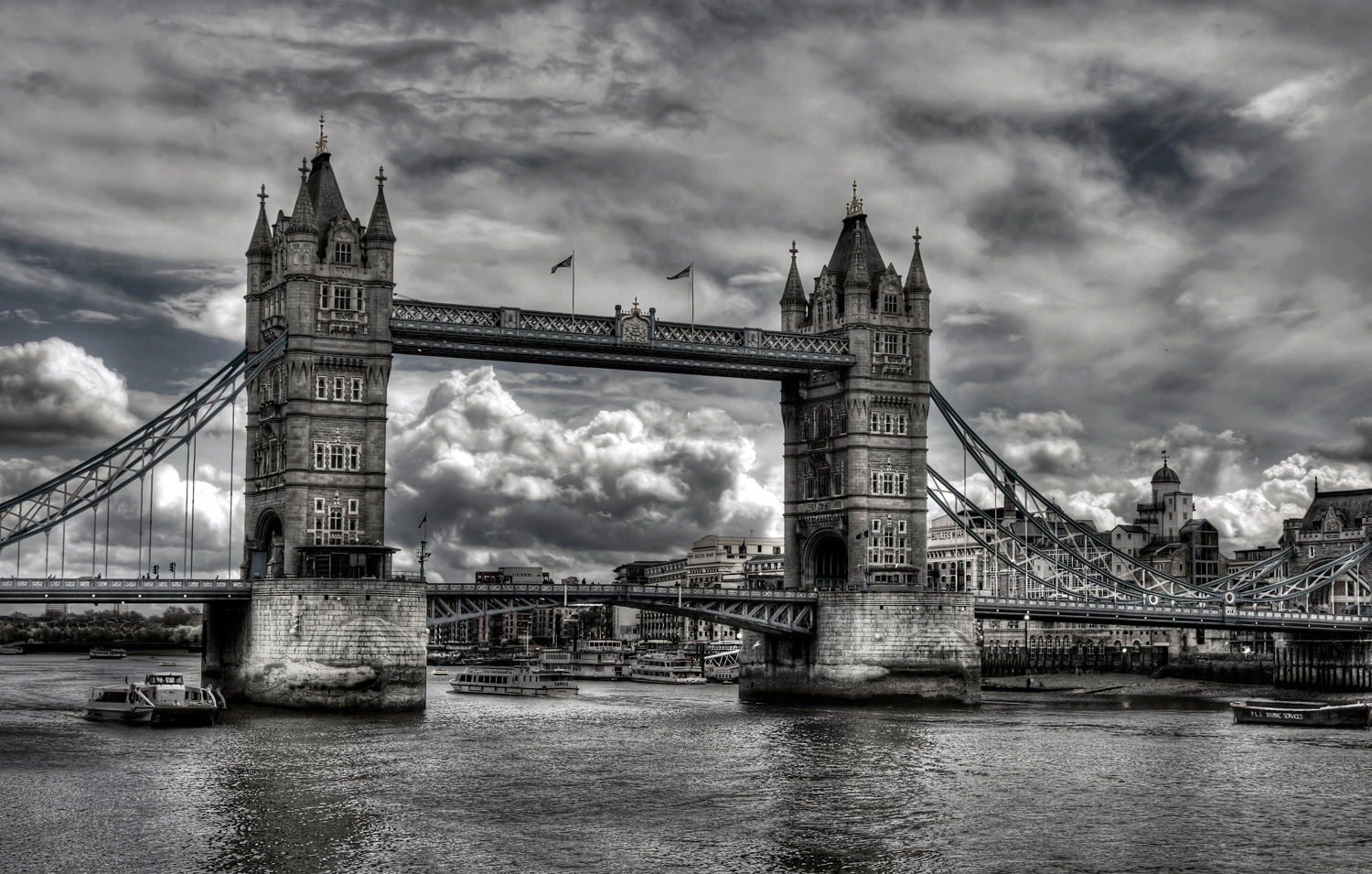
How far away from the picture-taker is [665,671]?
152 metres

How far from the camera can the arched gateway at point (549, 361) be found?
291 feet

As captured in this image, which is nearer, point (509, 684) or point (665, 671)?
point (509, 684)

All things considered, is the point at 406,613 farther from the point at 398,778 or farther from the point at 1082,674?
the point at 1082,674

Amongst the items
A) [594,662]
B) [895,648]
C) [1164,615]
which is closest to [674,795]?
[895,648]

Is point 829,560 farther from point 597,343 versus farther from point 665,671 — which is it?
point 665,671

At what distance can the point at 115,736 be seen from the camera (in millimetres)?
74375

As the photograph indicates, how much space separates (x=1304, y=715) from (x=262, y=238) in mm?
68307

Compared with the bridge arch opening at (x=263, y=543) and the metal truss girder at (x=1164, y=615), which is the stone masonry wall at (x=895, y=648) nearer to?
the metal truss girder at (x=1164, y=615)

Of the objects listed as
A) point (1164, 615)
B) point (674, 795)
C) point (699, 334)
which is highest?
point (699, 334)

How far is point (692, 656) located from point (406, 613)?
87263mm

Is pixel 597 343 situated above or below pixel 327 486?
above

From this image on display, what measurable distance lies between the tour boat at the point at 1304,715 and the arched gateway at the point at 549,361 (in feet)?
57.7

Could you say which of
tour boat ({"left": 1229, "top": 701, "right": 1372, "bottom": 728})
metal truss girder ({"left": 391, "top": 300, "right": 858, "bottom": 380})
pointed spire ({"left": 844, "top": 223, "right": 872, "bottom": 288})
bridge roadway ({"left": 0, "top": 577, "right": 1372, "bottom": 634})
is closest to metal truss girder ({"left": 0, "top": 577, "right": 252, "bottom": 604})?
bridge roadway ({"left": 0, "top": 577, "right": 1372, "bottom": 634})

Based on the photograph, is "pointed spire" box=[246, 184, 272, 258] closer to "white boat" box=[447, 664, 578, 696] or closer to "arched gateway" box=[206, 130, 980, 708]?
"arched gateway" box=[206, 130, 980, 708]
